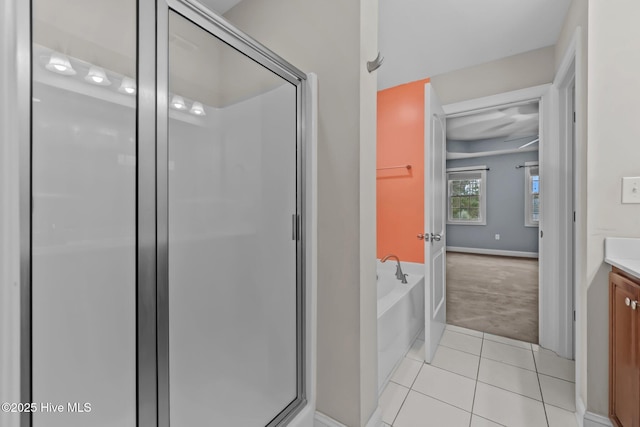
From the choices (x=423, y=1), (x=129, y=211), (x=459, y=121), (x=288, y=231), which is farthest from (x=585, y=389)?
(x=459, y=121)

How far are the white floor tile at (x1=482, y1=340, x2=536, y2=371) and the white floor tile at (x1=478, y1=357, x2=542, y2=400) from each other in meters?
0.06

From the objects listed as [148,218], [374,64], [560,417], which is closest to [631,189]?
[560,417]

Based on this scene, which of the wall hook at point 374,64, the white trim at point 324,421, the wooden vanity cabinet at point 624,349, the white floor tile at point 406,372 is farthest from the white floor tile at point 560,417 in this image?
the wall hook at point 374,64

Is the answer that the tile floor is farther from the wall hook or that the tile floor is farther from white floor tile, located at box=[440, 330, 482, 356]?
the wall hook

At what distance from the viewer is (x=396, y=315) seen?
1960 millimetres

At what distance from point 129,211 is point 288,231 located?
0.66 metres

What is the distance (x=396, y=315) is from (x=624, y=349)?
43.0 inches

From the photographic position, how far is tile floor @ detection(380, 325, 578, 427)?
150 centimetres

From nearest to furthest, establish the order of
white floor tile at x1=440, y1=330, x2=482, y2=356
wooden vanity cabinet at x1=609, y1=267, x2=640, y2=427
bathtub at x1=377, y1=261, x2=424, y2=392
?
wooden vanity cabinet at x1=609, y1=267, x2=640, y2=427 → bathtub at x1=377, y1=261, x2=424, y2=392 → white floor tile at x1=440, y1=330, x2=482, y2=356

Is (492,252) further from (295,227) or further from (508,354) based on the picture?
(295,227)

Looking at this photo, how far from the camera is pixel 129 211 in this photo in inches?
30.7

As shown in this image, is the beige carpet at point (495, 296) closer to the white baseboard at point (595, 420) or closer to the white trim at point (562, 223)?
the white trim at point (562, 223)

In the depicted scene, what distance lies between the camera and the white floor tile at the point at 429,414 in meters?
1.46

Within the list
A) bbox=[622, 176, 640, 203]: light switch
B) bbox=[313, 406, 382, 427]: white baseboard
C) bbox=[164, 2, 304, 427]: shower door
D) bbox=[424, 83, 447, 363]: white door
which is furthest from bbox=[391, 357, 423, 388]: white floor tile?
bbox=[622, 176, 640, 203]: light switch
